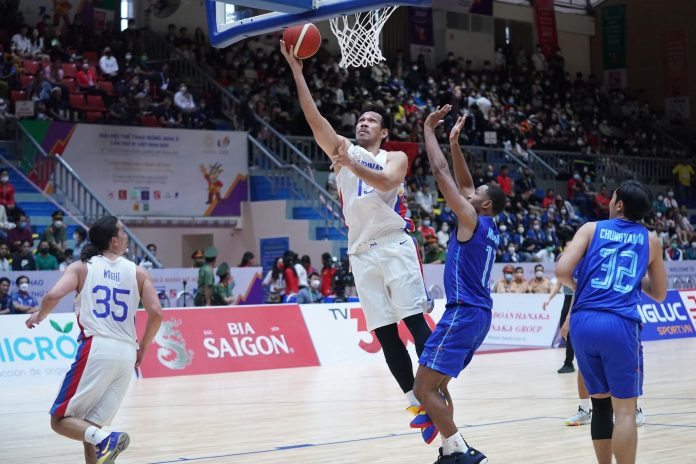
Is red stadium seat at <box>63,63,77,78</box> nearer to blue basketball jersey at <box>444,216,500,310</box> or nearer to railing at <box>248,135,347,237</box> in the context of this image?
railing at <box>248,135,347,237</box>

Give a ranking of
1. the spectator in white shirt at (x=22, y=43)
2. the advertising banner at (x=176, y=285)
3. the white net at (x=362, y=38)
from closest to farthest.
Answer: the white net at (x=362, y=38) < the advertising banner at (x=176, y=285) < the spectator in white shirt at (x=22, y=43)

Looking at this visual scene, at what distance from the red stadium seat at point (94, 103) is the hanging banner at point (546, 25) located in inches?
710

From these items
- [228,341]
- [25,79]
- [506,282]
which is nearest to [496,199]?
[228,341]

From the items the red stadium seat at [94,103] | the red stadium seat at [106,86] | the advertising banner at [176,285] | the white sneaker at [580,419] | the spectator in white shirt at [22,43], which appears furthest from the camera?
the red stadium seat at [106,86]

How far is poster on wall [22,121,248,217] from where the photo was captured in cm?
2270

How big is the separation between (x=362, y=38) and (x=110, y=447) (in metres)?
4.92

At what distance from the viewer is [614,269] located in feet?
18.1

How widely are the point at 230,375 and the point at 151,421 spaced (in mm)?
4932

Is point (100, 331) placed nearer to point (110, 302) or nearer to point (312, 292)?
point (110, 302)

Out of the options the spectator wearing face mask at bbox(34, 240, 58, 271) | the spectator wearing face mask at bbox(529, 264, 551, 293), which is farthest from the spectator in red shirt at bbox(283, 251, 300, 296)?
the spectator wearing face mask at bbox(529, 264, 551, 293)

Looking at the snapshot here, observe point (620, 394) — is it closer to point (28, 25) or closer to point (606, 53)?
point (28, 25)

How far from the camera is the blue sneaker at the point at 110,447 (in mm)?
6180

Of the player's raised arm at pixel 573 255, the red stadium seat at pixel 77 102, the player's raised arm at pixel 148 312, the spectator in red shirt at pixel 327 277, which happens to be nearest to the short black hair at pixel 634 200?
the player's raised arm at pixel 573 255

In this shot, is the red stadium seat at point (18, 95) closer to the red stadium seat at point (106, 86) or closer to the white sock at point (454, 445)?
the red stadium seat at point (106, 86)
